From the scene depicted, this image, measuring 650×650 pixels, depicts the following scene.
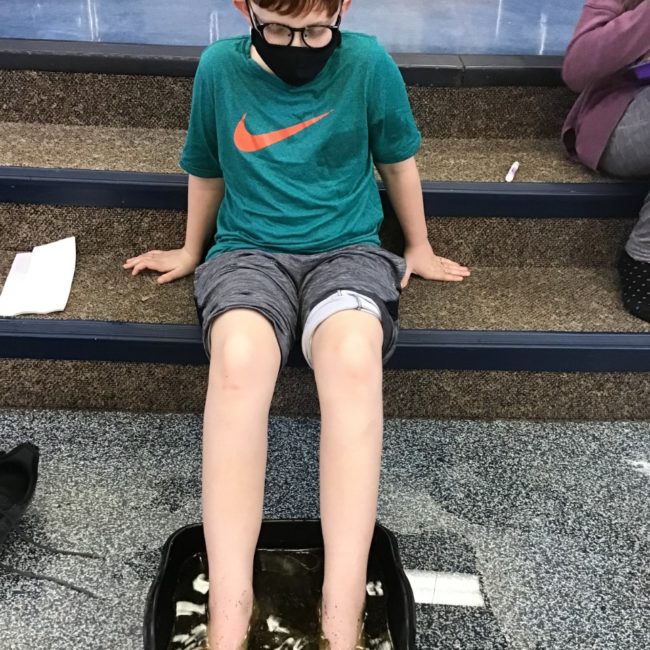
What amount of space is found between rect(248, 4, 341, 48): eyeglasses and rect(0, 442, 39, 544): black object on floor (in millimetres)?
747

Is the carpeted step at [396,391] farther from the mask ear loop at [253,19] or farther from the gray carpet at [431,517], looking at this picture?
the mask ear loop at [253,19]

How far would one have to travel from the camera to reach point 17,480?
3.65 ft

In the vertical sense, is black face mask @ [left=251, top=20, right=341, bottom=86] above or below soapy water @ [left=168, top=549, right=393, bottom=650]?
above

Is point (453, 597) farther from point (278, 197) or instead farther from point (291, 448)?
point (278, 197)

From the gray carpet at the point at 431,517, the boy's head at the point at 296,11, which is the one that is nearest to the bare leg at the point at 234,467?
the gray carpet at the point at 431,517

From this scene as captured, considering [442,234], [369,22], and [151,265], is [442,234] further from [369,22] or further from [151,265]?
[369,22]

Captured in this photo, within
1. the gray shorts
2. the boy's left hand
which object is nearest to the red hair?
the gray shorts

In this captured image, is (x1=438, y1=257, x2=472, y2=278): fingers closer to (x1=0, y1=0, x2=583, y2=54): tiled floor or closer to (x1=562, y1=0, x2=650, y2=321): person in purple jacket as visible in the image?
(x1=562, y1=0, x2=650, y2=321): person in purple jacket

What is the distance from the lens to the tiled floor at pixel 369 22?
1722 millimetres

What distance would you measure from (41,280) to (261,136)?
555 mm

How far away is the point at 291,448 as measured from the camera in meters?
1.27

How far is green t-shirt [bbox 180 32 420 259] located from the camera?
42.0 inches

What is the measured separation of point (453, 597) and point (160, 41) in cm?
140

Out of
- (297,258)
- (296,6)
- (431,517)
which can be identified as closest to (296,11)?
(296,6)
